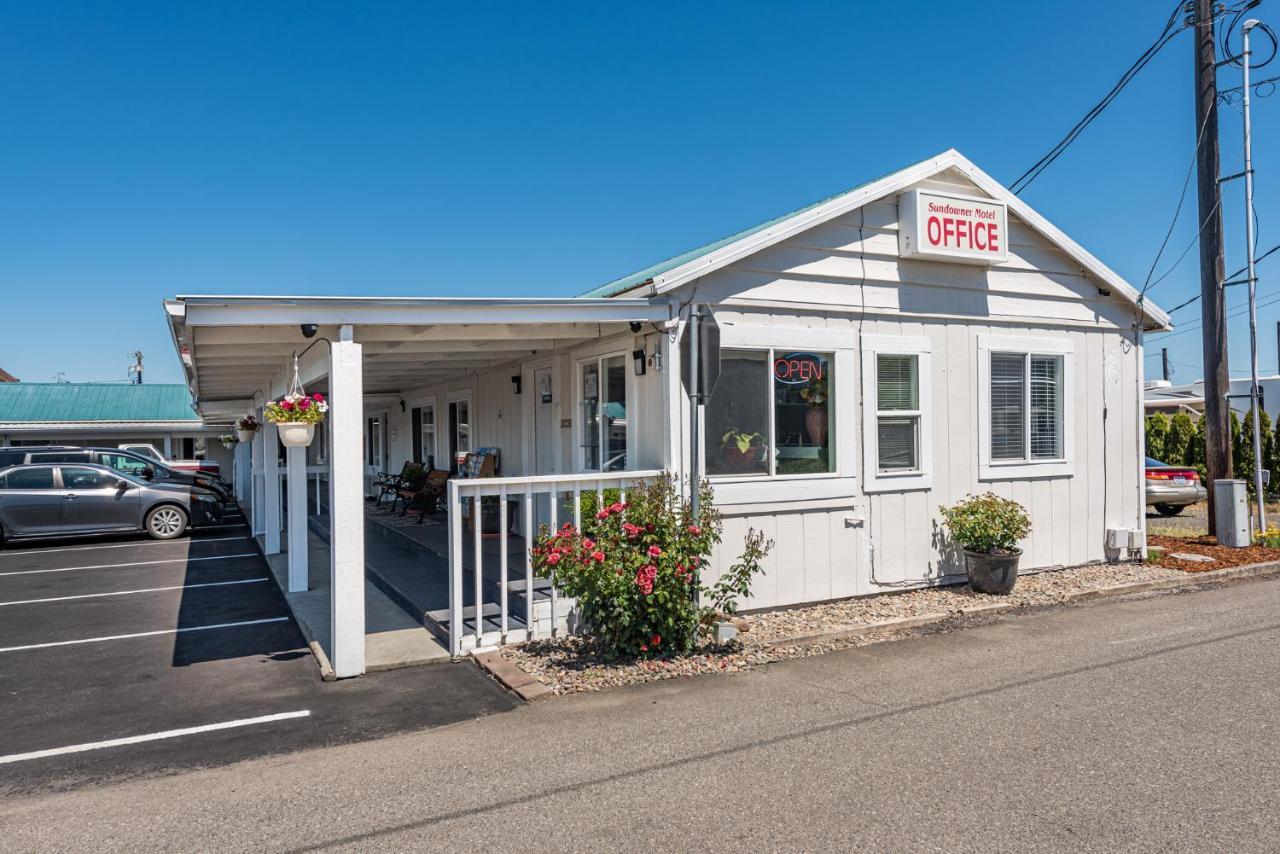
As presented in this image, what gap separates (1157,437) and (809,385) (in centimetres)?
1761

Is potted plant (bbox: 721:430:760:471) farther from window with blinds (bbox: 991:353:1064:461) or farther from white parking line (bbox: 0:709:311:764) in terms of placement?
white parking line (bbox: 0:709:311:764)

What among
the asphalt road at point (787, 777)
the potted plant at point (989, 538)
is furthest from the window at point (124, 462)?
the potted plant at point (989, 538)

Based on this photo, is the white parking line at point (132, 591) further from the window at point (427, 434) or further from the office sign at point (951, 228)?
the office sign at point (951, 228)

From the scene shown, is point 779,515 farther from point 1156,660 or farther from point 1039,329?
point 1039,329

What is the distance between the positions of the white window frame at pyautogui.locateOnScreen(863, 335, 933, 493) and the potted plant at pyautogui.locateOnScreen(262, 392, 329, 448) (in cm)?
475

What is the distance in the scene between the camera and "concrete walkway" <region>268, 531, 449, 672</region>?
20.3ft

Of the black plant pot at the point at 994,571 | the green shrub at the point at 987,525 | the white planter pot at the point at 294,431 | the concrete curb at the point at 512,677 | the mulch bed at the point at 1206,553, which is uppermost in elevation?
the white planter pot at the point at 294,431

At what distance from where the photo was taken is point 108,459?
1869cm

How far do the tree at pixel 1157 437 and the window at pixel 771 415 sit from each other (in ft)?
56.2

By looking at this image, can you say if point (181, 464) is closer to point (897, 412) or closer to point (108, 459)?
point (108, 459)

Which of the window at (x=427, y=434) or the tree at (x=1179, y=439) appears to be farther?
the tree at (x=1179, y=439)

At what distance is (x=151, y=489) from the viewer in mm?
14453

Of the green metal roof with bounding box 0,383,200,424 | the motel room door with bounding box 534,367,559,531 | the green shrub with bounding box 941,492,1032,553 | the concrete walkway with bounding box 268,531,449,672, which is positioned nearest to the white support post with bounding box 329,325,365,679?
the concrete walkway with bounding box 268,531,449,672

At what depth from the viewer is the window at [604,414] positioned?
318 inches
